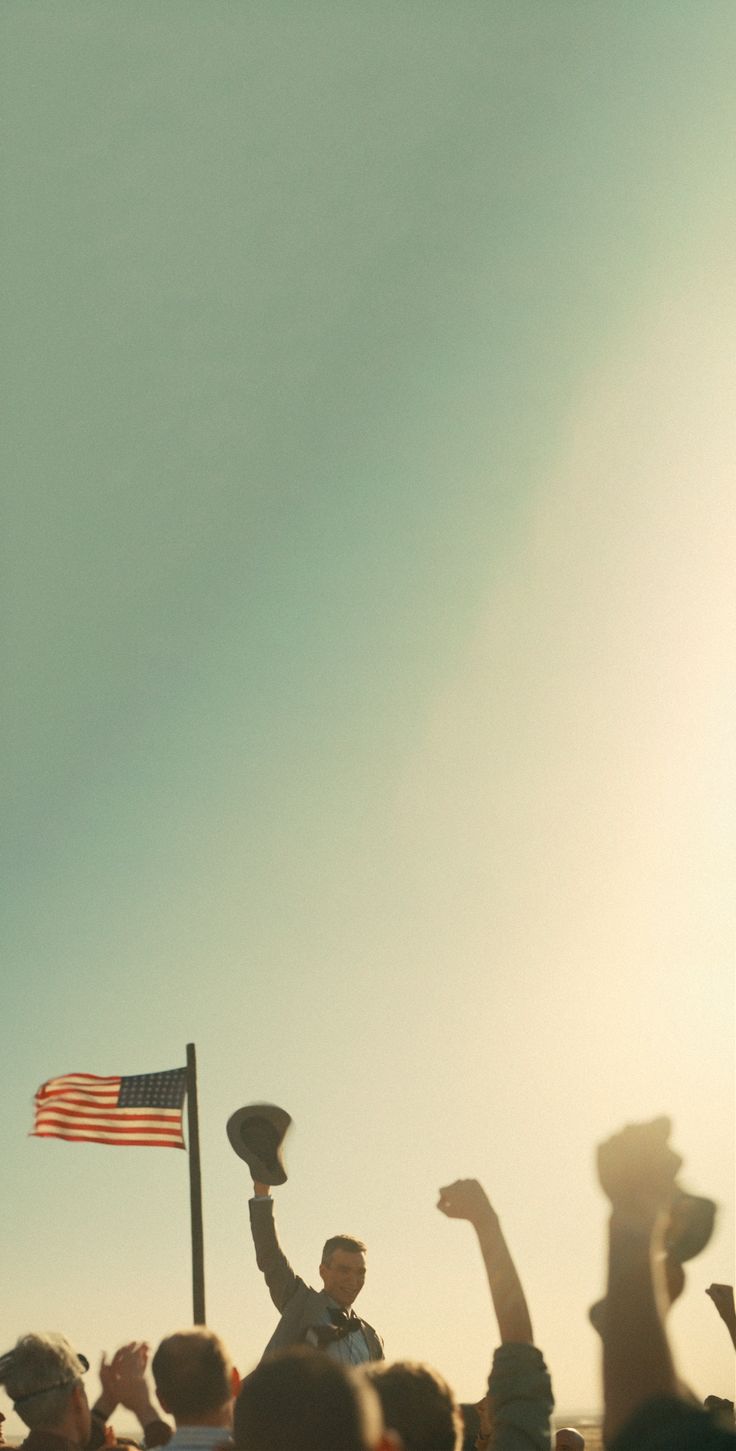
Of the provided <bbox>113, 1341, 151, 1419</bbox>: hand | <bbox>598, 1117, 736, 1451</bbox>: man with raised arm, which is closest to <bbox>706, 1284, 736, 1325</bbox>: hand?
<bbox>113, 1341, 151, 1419</bbox>: hand

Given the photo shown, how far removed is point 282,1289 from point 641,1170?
15.7 feet

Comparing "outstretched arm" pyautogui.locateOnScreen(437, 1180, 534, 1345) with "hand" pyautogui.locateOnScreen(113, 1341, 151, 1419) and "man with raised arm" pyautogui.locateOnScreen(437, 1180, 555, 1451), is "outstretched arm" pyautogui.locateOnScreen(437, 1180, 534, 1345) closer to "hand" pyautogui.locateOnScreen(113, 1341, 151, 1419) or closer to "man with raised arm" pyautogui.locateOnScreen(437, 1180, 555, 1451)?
"man with raised arm" pyautogui.locateOnScreen(437, 1180, 555, 1451)

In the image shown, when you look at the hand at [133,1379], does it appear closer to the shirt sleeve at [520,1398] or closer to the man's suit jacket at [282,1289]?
the shirt sleeve at [520,1398]

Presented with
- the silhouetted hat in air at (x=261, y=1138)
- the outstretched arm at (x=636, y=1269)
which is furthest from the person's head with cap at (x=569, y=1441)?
the outstretched arm at (x=636, y=1269)

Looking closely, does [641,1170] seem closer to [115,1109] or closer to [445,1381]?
[445,1381]

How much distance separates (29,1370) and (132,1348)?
1.03ft

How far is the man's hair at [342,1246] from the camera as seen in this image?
20.3 ft

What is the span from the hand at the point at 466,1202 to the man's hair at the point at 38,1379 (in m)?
1.38

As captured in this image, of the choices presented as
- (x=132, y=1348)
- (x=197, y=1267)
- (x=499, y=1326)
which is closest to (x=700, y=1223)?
(x=499, y=1326)

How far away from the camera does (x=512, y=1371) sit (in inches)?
109

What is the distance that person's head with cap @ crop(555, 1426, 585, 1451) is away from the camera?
7398mm

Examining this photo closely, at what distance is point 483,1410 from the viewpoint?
5.73 meters

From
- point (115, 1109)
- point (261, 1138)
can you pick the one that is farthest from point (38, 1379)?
point (115, 1109)

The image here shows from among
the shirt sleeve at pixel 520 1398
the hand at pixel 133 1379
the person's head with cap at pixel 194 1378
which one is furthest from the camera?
the hand at pixel 133 1379
